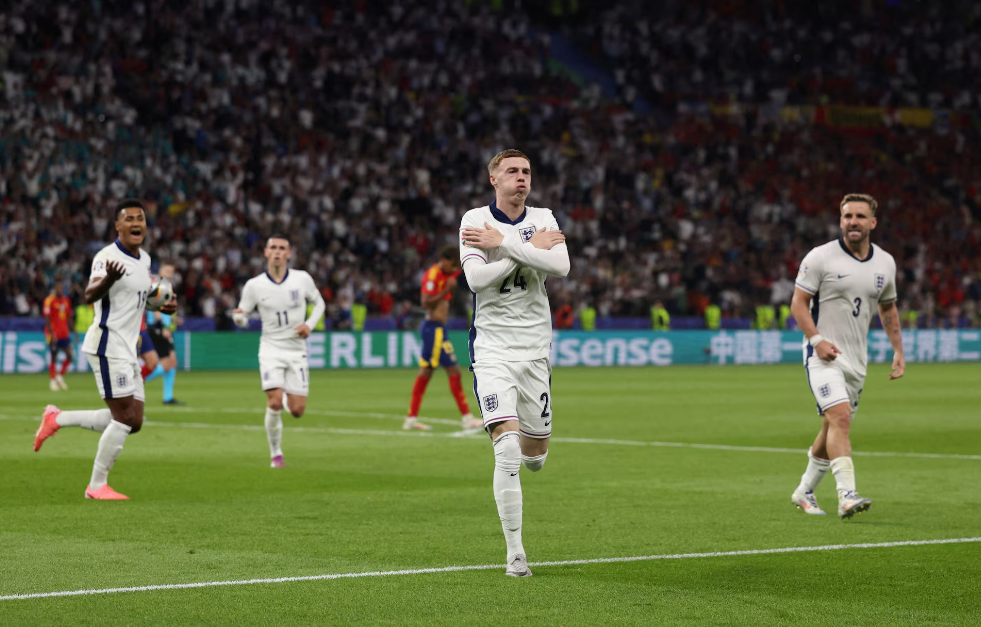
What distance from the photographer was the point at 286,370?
1466cm

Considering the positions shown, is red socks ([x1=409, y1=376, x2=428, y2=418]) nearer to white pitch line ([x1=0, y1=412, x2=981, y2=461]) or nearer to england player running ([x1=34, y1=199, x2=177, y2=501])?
white pitch line ([x1=0, y1=412, x2=981, y2=461])

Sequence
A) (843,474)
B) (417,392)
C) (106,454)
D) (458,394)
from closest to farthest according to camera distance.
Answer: (843,474)
(106,454)
(417,392)
(458,394)

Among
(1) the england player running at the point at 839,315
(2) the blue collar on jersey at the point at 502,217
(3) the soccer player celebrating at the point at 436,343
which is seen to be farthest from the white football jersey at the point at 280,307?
(2) the blue collar on jersey at the point at 502,217

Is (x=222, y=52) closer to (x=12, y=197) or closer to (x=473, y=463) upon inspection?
(x=12, y=197)

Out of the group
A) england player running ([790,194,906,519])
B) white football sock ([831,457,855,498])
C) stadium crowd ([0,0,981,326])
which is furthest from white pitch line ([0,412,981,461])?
stadium crowd ([0,0,981,326])

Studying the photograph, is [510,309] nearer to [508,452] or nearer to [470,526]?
[508,452]

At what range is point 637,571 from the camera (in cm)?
791

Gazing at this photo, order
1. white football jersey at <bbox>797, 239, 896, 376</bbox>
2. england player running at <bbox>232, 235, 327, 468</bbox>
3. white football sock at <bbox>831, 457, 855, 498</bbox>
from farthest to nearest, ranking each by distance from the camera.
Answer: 1. england player running at <bbox>232, 235, 327, 468</bbox>
2. white football jersey at <bbox>797, 239, 896, 376</bbox>
3. white football sock at <bbox>831, 457, 855, 498</bbox>

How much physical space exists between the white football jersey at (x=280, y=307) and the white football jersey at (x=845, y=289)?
591 centimetres

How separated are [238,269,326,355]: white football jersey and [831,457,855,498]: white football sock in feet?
20.7

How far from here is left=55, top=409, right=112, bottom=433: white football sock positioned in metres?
11.9

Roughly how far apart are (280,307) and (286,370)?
0.69 metres

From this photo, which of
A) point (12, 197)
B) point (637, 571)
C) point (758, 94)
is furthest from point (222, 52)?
point (637, 571)

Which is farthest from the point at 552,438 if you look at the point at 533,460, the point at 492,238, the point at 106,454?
the point at 492,238
